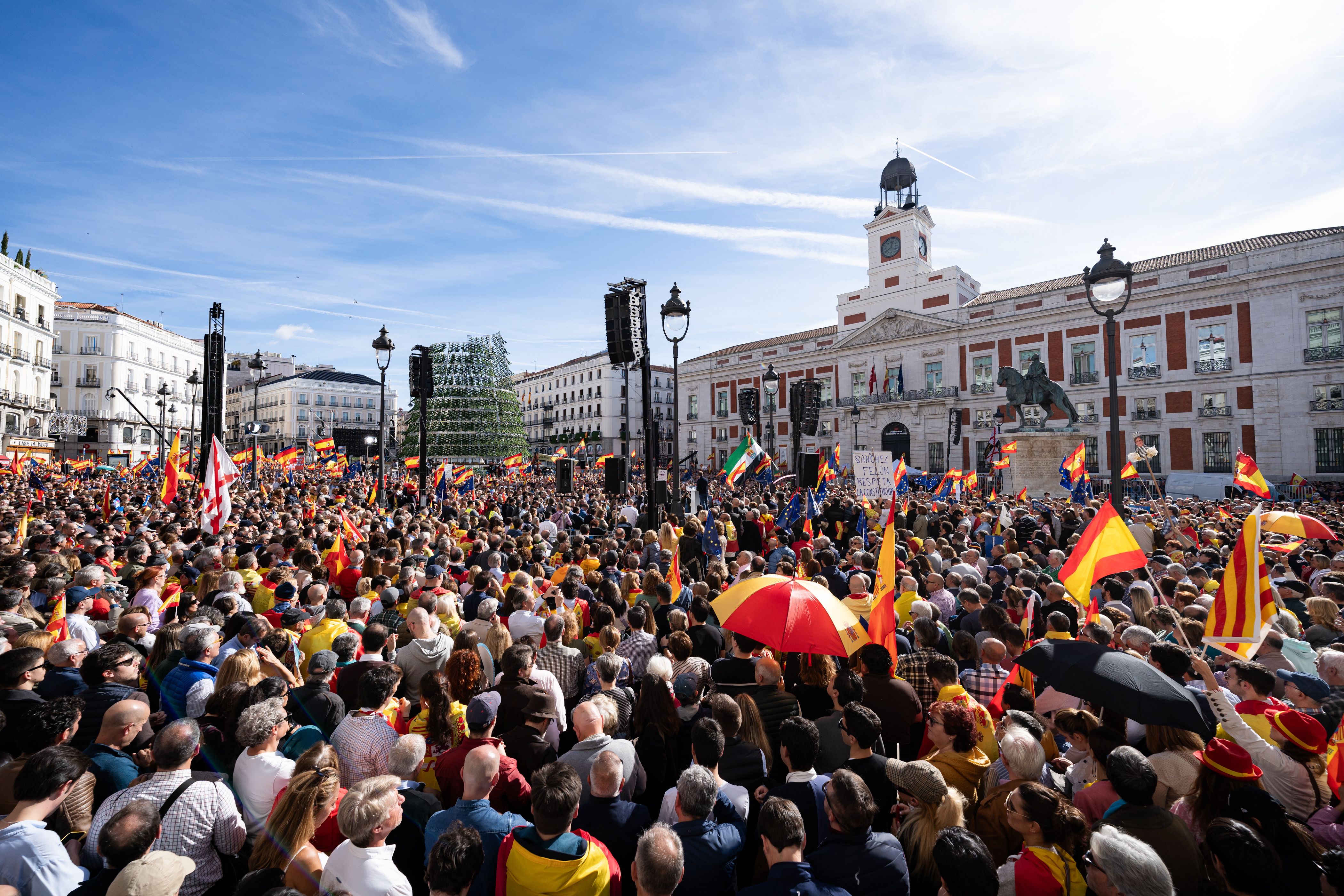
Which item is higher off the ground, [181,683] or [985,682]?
[181,683]

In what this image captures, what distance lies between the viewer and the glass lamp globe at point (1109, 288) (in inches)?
333

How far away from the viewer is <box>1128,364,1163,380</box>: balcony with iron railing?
1533 inches

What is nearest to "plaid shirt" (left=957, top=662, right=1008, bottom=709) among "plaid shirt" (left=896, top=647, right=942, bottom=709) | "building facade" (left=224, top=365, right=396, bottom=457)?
"plaid shirt" (left=896, top=647, right=942, bottom=709)

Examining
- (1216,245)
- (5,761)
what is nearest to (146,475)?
(5,761)

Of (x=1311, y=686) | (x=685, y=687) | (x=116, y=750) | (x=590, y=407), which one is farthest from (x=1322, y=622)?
(x=590, y=407)

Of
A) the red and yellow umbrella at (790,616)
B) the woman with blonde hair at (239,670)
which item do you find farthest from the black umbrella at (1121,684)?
the woman with blonde hair at (239,670)

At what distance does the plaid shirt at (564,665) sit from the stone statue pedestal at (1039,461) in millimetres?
22765

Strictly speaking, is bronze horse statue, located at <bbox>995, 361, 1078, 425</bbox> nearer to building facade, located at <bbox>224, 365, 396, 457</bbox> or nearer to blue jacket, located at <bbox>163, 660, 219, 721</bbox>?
blue jacket, located at <bbox>163, 660, 219, 721</bbox>

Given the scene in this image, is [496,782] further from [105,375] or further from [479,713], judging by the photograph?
[105,375]

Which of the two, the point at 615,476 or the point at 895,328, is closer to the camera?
the point at 615,476

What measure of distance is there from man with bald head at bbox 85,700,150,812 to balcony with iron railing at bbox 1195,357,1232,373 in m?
46.7

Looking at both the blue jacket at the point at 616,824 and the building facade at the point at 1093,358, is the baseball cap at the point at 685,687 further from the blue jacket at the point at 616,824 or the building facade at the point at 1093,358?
the building facade at the point at 1093,358

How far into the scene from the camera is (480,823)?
119 inches

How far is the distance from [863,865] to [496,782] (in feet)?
5.87
